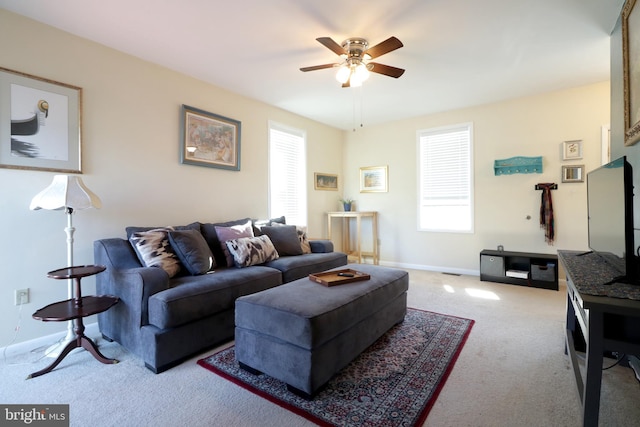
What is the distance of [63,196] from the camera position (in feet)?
6.74

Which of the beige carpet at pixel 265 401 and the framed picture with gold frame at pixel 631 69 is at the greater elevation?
the framed picture with gold frame at pixel 631 69

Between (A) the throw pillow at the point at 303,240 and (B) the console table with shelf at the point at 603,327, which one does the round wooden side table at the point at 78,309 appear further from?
(B) the console table with shelf at the point at 603,327

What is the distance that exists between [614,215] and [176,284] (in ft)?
9.13

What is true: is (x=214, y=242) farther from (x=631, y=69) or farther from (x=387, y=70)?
(x=631, y=69)

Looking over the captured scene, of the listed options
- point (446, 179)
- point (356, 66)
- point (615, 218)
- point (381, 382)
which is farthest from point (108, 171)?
point (446, 179)

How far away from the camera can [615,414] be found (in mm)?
1516

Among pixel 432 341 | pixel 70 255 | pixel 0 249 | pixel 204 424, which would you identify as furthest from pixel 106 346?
pixel 432 341

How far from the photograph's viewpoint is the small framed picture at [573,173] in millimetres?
3801

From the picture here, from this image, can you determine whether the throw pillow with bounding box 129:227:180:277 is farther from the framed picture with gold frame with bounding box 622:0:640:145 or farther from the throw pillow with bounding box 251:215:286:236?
the framed picture with gold frame with bounding box 622:0:640:145

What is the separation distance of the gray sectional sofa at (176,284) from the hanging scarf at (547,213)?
10.8 feet

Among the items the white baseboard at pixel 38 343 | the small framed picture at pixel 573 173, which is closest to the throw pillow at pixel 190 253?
the white baseboard at pixel 38 343

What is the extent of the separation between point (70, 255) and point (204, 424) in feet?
5.55

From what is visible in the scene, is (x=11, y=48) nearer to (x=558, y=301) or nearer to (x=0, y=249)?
(x=0, y=249)

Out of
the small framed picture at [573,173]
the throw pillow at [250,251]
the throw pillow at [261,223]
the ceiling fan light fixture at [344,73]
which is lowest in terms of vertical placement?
the throw pillow at [250,251]
